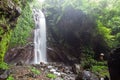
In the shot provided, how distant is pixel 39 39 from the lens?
16.0 metres

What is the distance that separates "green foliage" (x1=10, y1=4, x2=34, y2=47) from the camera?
14089 mm

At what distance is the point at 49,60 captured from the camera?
15594 millimetres

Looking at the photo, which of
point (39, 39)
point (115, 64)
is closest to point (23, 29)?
point (39, 39)

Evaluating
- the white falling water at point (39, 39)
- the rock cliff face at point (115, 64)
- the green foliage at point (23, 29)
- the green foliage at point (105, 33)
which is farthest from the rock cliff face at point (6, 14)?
the green foliage at point (105, 33)

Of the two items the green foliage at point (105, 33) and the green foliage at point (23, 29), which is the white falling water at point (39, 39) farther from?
the green foliage at point (105, 33)

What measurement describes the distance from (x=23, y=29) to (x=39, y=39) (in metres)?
1.79

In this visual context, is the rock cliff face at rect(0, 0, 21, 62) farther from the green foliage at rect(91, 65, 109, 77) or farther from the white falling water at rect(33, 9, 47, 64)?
the white falling water at rect(33, 9, 47, 64)

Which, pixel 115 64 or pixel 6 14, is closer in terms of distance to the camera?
pixel 115 64

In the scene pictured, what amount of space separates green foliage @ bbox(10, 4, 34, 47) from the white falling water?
0.80 m

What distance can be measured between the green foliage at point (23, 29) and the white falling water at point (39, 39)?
0.80m

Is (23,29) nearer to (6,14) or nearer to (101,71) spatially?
(6,14)

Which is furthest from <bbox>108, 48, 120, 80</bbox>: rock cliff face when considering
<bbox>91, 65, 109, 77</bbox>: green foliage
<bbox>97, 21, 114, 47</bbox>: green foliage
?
<bbox>97, 21, 114, 47</bbox>: green foliage

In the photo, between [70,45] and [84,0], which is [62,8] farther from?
[70,45]

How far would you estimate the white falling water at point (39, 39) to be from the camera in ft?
50.1
